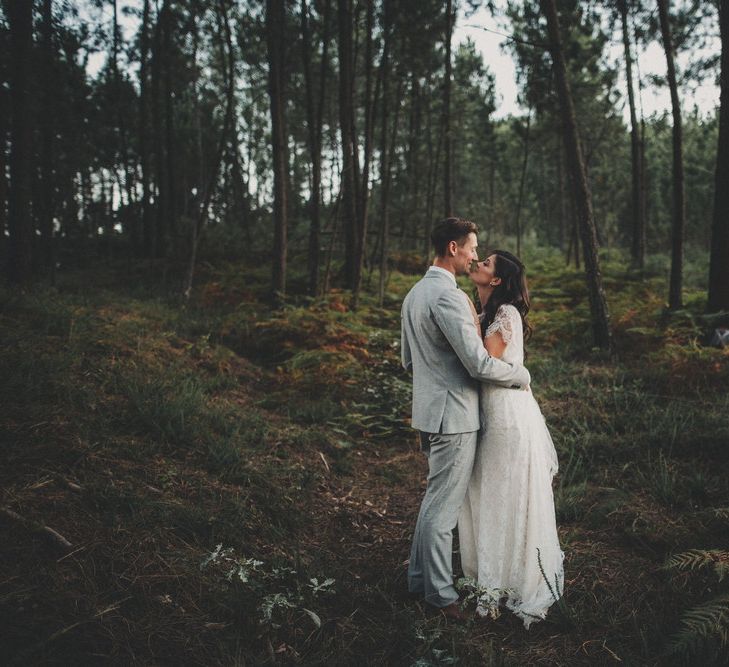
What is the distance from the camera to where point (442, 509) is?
310 cm

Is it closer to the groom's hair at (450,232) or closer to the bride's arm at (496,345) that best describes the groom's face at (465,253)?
the groom's hair at (450,232)

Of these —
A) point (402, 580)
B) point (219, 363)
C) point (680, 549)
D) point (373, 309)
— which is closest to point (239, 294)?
point (373, 309)

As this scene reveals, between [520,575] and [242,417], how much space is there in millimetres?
3684

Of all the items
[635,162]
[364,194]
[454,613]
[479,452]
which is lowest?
[454,613]

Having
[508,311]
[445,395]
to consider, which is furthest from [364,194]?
[445,395]

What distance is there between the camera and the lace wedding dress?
3.14 m

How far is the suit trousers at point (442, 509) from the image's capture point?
3.07 m

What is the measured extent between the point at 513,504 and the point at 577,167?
21.9 ft

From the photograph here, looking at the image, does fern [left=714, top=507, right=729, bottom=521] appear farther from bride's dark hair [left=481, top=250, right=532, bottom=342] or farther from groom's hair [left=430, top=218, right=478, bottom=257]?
groom's hair [left=430, top=218, right=478, bottom=257]

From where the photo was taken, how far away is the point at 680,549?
3.56 m

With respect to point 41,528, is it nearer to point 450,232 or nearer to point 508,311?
point 450,232

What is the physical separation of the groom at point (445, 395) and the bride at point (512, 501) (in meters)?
0.13

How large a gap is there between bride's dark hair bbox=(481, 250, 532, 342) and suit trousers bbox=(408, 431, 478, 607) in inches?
34.2

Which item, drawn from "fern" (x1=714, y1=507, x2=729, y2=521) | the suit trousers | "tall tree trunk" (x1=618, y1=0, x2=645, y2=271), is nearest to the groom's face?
the suit trousers
